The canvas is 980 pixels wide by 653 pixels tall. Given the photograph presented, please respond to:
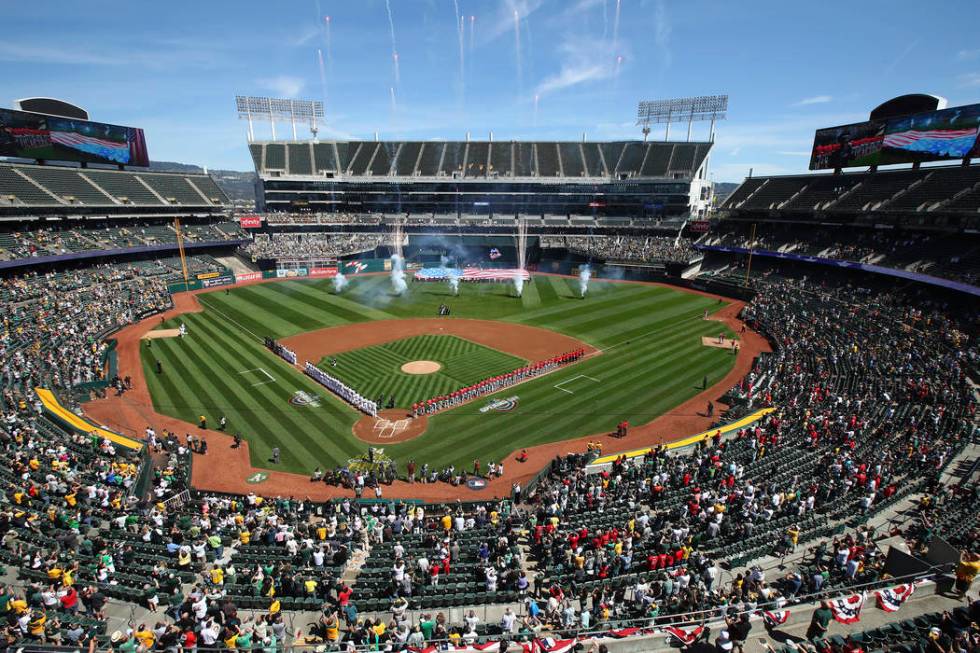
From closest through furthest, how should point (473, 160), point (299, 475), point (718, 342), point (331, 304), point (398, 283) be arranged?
point (299, 475) → point (718, 342) → point (331, 304) → point (398, 283) → point (473, 160)

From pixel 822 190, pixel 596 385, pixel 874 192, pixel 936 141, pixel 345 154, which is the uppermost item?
pixel 345 154

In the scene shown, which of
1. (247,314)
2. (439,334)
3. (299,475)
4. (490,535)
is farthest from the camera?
(247,314)

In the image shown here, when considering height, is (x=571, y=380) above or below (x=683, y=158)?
below

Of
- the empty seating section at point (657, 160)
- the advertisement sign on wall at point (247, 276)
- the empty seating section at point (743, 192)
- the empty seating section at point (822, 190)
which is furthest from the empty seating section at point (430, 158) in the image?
the empty seating section at point (822, 190)

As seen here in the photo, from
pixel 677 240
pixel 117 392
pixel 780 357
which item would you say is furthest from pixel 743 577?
pixel 677 240

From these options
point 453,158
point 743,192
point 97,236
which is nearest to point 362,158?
point 453,158

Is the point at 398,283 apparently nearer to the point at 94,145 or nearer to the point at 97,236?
the point at 97,236

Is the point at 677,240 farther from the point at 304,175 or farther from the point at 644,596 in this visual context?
the point at 644,596
